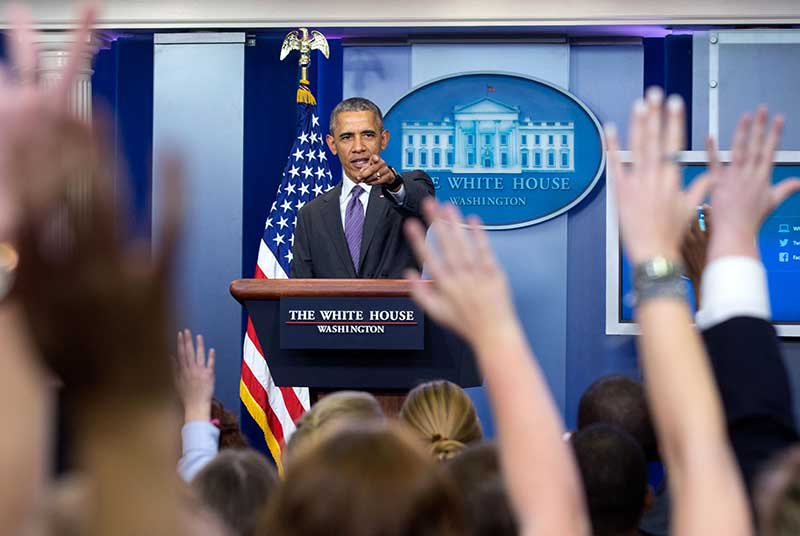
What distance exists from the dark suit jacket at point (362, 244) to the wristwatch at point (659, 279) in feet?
11.3

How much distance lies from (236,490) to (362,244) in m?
3.14

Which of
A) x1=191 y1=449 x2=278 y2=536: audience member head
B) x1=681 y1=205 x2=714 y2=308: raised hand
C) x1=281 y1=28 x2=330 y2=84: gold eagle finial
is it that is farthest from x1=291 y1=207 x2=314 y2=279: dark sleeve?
x1=681 y1=205 x2=714 y2=308: raised hand

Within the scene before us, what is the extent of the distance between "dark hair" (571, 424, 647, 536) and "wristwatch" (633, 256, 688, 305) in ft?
3.08

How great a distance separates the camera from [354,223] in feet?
16.2

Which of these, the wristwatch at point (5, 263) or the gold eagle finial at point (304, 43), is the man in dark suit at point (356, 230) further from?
the wristwatch at point (5, 263)

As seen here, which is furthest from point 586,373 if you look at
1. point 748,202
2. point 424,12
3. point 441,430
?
point 748,202

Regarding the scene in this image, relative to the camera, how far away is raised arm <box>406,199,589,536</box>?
1.15 m

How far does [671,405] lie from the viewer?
116 cm

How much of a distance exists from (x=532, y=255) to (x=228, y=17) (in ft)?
7.40

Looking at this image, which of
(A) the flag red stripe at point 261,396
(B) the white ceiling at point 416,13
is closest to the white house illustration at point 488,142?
(B) the white ceiling at point 416,13

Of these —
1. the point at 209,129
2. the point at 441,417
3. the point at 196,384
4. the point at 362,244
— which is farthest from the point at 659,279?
the point at 209,129

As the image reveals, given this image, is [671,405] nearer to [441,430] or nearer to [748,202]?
[748,202]

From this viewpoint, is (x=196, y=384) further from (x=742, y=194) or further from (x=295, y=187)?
(x=295, y=187)

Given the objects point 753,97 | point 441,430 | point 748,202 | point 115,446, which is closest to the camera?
point 115,446
